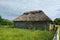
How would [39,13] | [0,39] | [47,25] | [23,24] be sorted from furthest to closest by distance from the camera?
[39,13] < [23,24] < [47,25] < [0,39]

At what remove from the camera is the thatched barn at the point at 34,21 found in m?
39.4

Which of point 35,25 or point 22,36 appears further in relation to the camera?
point 35,25

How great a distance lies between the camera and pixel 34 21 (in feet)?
134

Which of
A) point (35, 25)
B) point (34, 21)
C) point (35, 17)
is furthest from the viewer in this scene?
point (35, 17)

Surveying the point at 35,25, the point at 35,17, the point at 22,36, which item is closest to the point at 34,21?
the point at 35,25

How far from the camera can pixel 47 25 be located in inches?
1539

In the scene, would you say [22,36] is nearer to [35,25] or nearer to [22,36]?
[22,36]

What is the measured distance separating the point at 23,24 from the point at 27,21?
1.27 m

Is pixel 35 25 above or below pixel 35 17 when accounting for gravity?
below

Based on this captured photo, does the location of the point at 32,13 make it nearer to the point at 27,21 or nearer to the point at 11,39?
the point at 27,21

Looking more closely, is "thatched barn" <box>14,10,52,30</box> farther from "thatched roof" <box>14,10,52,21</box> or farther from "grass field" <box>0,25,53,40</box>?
"grass field" <box>0,25,53,40</box>

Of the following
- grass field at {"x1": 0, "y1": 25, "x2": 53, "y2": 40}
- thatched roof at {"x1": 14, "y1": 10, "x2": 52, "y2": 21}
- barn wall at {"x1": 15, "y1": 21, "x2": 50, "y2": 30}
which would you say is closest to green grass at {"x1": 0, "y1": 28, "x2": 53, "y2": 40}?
grass field at {"x1": 0, "y1": 25, "x2": 53, "y2": 40}

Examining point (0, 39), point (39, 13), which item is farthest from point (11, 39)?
point (39, 13)

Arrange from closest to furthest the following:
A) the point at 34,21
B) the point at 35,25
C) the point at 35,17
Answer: the point at 35,25, the point at 34,21, the point at 35,17
